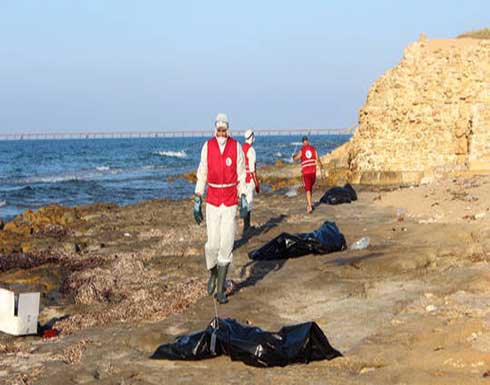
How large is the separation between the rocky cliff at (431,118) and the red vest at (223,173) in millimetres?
16489

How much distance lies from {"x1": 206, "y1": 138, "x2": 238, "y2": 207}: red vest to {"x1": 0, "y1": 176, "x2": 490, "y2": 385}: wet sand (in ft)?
4.70

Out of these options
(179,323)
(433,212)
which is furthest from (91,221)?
(179,323)

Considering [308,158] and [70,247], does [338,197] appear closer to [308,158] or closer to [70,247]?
[308,158]

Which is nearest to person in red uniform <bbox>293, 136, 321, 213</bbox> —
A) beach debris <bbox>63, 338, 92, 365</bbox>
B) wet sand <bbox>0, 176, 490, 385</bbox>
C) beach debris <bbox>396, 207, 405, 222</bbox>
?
wet sand <bbox>0, 176, 490, 385</bbox>

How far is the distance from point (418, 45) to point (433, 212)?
12918 mm

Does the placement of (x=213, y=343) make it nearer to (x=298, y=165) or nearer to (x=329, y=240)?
(x=329, y=240)

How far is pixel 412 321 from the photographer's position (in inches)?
295

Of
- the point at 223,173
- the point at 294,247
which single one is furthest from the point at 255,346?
the point at 294,247

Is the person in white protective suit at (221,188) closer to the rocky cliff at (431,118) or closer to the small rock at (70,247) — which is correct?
the small rock at (70,247)

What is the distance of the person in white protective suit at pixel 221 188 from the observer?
9234mm

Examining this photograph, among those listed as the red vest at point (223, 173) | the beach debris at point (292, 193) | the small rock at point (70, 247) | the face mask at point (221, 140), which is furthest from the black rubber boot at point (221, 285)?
the beach debris at point (292, 193)

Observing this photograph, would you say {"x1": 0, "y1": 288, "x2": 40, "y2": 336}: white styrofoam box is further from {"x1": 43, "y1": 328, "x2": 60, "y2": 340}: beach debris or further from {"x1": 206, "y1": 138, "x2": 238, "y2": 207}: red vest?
{"x1": 206, "y1": 138, "x2": 238, "y2": 207}: red vest

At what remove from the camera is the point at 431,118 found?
25.7m

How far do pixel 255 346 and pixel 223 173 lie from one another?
3209 millimetres
